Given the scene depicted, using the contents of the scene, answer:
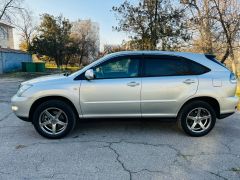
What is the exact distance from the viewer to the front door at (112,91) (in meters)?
4.67

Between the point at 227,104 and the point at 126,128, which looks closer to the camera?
the point at 227,104

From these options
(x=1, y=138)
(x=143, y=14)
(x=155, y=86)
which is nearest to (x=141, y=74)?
(x=155, y=86)

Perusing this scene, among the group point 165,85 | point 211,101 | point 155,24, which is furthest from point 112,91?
point 155,24

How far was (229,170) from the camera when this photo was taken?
3.54 meters

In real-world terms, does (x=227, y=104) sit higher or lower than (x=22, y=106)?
lower

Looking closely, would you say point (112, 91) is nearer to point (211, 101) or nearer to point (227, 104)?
point (211, 101)

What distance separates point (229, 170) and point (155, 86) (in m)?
1.94

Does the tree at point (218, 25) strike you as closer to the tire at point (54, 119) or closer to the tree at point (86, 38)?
the tire at point (54, 119)

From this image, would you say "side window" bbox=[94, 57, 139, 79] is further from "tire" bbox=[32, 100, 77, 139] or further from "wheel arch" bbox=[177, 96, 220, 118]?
"wheel arch" bbox=[177, 96, 220, 118]

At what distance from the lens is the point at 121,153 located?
411 cm

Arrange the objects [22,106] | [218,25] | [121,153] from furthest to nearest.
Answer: [218,25], [22,106], [121,153]

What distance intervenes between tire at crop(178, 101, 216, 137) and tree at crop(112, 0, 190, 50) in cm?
1157

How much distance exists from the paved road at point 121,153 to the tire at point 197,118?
16 cm

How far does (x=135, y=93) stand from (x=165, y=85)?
0.61m
